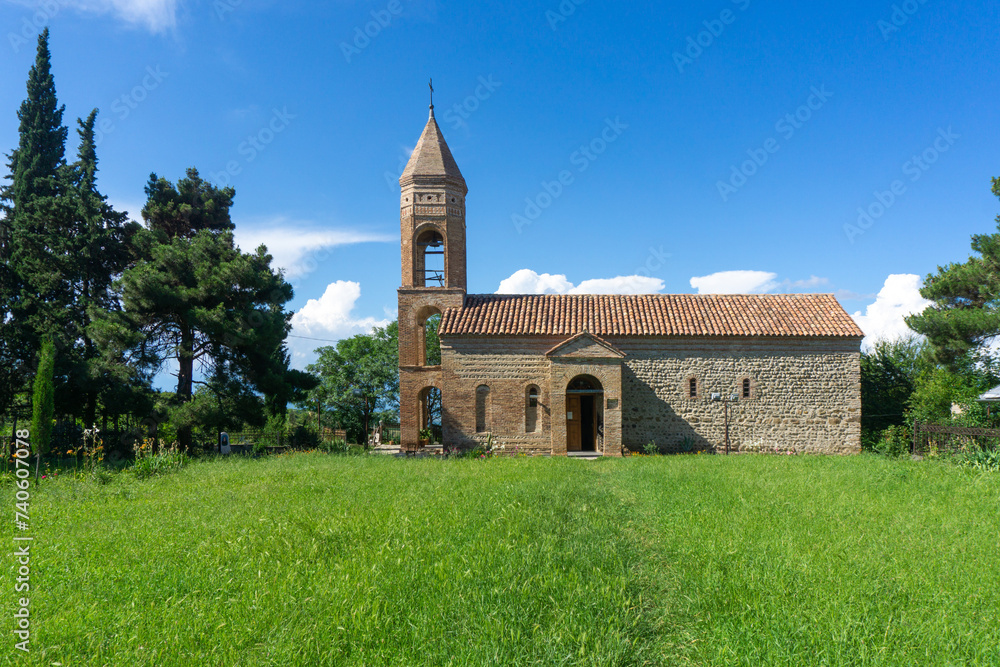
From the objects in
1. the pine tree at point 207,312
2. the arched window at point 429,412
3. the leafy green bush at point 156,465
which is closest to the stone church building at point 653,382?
the arched window at point 429,412

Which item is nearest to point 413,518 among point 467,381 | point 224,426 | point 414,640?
point 414,640

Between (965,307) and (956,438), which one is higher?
(965,307)

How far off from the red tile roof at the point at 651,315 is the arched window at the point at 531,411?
2185 millimetres

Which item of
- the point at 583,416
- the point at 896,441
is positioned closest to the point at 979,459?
the point at 896,441

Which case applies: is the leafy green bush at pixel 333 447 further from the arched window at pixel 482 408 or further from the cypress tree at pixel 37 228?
the cypress tree at pixel 37 228

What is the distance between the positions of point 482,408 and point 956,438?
13.7m

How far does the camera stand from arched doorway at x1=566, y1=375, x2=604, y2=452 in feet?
66.4

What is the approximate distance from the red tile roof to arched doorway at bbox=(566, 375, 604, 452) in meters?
2.06

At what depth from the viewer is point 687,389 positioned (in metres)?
20.0

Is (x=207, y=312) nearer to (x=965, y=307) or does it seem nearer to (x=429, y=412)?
(x=429, y=412)

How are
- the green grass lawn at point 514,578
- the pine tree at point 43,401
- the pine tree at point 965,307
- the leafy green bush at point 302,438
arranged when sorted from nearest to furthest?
the green grass lawn at point 514,578 < the pine tree at point 43,401 < the pine tree at point 965,307 < the leafy green bush at point 302,438

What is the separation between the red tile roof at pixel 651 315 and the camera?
789 inches

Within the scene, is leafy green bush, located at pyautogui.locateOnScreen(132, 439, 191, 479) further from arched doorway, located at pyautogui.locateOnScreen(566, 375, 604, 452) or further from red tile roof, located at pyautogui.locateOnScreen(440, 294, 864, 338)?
arched doorway, located at pyautogui.locateOnScreen(566, 375, 604, 452)

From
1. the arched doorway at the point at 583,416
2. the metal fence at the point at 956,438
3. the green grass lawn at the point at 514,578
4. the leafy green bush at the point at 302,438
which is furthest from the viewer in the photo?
the leafy green bush at the point at 302,438
